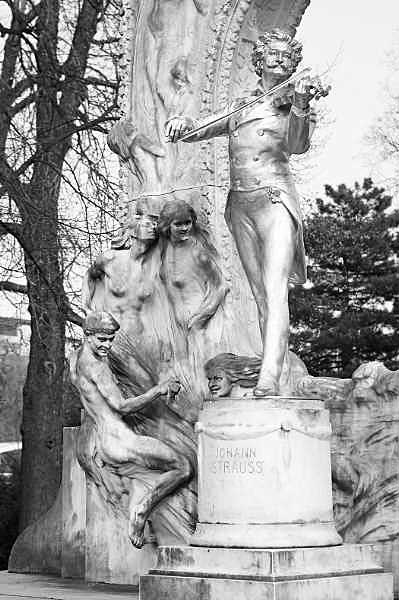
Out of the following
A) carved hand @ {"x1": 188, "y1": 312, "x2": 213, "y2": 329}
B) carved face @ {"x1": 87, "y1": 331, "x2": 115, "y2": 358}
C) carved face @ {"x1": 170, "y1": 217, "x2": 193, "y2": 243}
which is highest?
carved face @ {"x1": 170, "y1": 217, "x2": 193, "y2": 243}

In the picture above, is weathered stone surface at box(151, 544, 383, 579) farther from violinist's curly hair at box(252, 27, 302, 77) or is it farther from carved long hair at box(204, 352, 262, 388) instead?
violinist's curly hair at box(252, 27, 302, 77)

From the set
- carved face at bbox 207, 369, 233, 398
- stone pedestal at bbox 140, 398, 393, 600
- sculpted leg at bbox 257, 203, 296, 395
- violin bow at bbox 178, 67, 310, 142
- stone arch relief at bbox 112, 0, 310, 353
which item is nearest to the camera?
stone pedestal at bbox 140, 398, 393, 600

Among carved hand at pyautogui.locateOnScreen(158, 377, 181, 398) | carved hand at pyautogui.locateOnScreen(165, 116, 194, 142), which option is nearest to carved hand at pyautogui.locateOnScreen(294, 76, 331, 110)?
carved hand at pyautogui.locateOnScreen(165, 116, 194, 142)

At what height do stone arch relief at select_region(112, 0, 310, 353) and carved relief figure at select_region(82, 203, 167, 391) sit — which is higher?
stone arch relief at select_region(112, 0, 310, 353)

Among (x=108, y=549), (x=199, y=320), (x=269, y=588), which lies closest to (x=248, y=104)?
(x=199, y=320)

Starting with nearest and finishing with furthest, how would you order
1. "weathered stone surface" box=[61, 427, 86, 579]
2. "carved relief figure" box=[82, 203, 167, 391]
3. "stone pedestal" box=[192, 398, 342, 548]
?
"stone pedestal" box=[192, 398, 342, 548] < "carved relief figure" box=[82, 203, 167, 391] < "weathered stone surface" box=[61, 427, 86, 579]

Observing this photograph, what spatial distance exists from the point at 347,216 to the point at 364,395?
17.3 meters

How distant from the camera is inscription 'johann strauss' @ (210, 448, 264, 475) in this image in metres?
7.64

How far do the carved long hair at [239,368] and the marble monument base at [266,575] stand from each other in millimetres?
1652

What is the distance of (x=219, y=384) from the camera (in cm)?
917

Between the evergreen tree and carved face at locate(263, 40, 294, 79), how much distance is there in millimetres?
Answer: 16085

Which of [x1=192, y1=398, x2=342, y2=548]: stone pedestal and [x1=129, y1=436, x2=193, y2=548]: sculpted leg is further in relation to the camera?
[x1=129, y1=436, x2=193, y2=548]: sculpted leg

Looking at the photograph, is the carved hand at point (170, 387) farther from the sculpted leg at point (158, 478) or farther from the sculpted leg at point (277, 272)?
the sculpted leg at point (277, 272)

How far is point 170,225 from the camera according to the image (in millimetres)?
10078
